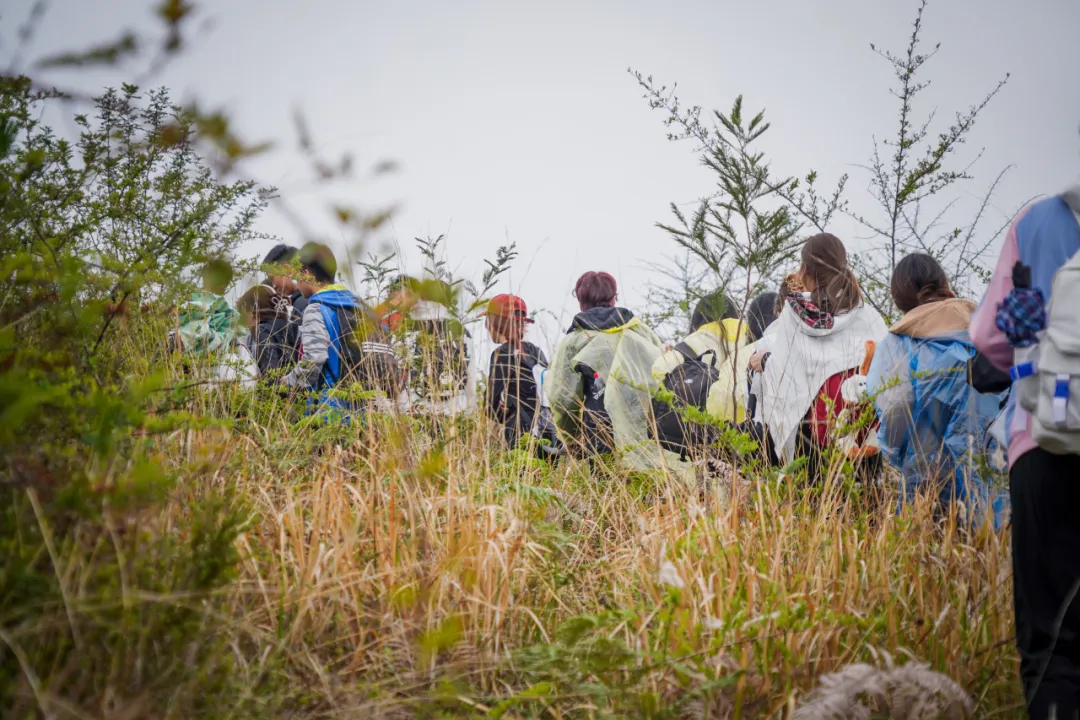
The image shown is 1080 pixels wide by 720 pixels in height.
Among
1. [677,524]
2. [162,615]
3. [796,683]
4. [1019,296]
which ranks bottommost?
[796,683]

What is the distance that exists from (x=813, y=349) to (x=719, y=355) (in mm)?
620

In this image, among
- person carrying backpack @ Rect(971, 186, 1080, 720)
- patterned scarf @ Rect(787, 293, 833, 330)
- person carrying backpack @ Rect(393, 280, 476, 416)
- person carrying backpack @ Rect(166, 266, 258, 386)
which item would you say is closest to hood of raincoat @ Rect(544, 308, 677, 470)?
patterned scarf @ Rect(787, 293, 833, 330)

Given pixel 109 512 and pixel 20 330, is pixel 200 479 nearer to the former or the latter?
pixel 20 330

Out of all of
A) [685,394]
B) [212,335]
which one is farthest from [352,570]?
[685,394]

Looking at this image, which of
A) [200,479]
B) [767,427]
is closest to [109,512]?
[200,479]

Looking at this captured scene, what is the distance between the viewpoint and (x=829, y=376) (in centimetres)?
381

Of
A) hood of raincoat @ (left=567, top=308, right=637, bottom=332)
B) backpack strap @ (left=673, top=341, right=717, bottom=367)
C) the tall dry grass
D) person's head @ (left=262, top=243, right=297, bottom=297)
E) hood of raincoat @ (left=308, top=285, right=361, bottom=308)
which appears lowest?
the tall dry grass

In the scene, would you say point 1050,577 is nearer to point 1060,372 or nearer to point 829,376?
point 1060,372

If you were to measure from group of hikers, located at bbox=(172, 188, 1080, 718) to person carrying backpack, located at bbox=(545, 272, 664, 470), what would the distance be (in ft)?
0.04

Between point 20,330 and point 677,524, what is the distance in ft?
7.54

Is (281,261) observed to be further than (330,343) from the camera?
Yes

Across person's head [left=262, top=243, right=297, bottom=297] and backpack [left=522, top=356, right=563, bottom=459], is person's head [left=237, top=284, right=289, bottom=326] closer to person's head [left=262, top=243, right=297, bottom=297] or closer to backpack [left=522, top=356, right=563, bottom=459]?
person's head [left=262, top=243, right=297, bottom=297]

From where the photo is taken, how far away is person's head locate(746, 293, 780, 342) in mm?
4609

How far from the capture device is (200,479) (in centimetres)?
256
